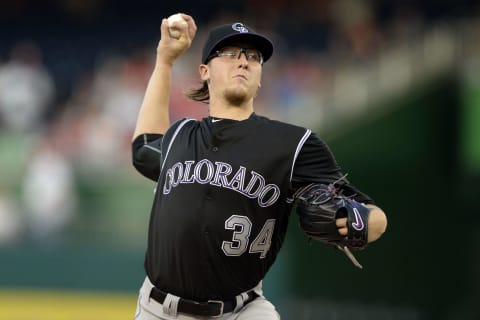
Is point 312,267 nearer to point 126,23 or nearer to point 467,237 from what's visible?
point 467,237

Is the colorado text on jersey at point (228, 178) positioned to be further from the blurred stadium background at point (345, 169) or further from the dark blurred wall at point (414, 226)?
the dark blurred wall at point (414, 226)

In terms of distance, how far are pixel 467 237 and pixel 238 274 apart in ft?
22.6

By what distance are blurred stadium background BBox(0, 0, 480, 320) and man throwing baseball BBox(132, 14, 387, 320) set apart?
487 centimetres

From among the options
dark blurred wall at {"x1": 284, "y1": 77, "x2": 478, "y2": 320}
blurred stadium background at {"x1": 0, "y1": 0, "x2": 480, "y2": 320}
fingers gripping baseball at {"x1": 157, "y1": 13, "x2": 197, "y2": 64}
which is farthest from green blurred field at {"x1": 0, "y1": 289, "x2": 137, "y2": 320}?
fingers gripping baseball at {"x1": 157, "y1": 13, "x2": 197, "y2": 64}

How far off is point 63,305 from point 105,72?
433 cm

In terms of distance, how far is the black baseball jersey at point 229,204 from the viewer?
4086mm

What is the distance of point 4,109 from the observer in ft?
40.4

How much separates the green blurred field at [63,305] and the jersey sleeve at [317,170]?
17.8ft

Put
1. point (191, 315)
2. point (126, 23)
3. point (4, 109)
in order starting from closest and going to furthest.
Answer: point (191, 315) → point (4, 109) → point (126, 23)

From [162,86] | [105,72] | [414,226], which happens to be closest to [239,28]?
[162,86]

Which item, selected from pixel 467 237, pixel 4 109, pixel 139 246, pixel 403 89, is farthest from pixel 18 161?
pixel 467 237

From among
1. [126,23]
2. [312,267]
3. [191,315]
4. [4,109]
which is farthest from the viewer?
[126,23]

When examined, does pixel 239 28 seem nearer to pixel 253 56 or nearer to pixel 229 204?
pixel 253 56

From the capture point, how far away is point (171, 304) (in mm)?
4121
